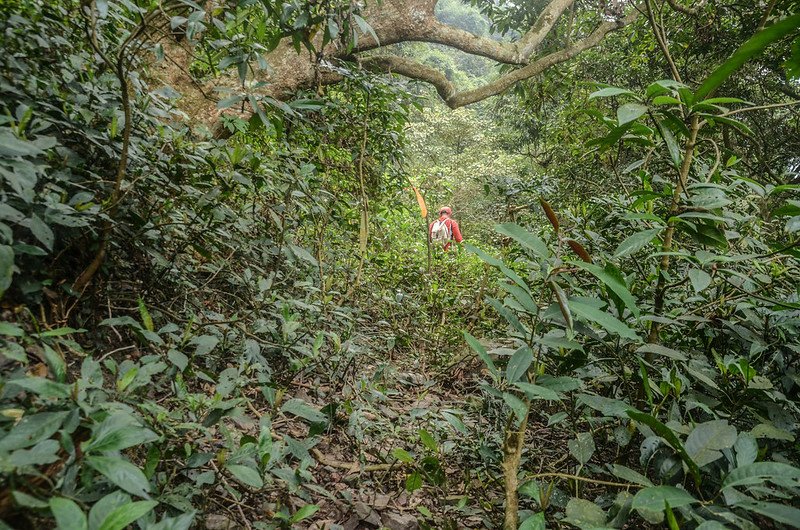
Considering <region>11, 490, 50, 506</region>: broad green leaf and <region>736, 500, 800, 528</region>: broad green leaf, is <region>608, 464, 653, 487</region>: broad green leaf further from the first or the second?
<region>11, 490, 50, 506</region>: broad green leaf

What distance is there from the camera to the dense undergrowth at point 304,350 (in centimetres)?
96

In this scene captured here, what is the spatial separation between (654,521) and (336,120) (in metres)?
3.38

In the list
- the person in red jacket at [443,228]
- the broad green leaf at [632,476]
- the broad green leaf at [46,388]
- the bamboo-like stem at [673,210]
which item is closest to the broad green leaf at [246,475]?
the broad green leaf at [46,388]

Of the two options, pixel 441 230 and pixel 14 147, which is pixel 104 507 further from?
pixel 441 230

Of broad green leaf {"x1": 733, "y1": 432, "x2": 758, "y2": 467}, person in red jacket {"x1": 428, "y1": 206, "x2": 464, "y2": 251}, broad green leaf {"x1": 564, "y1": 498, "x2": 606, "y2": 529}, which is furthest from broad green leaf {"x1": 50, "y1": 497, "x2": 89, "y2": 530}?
person in red jacket {"x1": 428, "y1": 206, "x2": 464, "y2": 251}

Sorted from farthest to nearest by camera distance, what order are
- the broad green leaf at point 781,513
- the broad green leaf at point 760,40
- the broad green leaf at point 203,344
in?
the broad green leaf at point 203,344 < the broad green leaf at point 781,513 < the broad green leaf at point 760,40

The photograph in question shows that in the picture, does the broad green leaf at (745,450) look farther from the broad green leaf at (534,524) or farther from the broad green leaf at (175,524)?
the broad green leaf at (175,524)

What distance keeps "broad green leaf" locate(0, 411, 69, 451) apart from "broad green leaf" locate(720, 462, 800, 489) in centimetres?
135

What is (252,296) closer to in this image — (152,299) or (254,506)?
(152,299)

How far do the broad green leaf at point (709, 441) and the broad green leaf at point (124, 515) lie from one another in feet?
3.85

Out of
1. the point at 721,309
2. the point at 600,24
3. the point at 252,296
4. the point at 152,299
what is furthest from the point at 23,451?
the point at 600,24

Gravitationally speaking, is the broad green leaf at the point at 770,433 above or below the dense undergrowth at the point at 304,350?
above

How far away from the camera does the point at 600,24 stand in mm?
6051

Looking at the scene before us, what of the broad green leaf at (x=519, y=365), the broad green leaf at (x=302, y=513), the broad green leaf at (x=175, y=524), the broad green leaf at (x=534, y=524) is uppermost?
the broad green leaf at (x=519, y=365)
